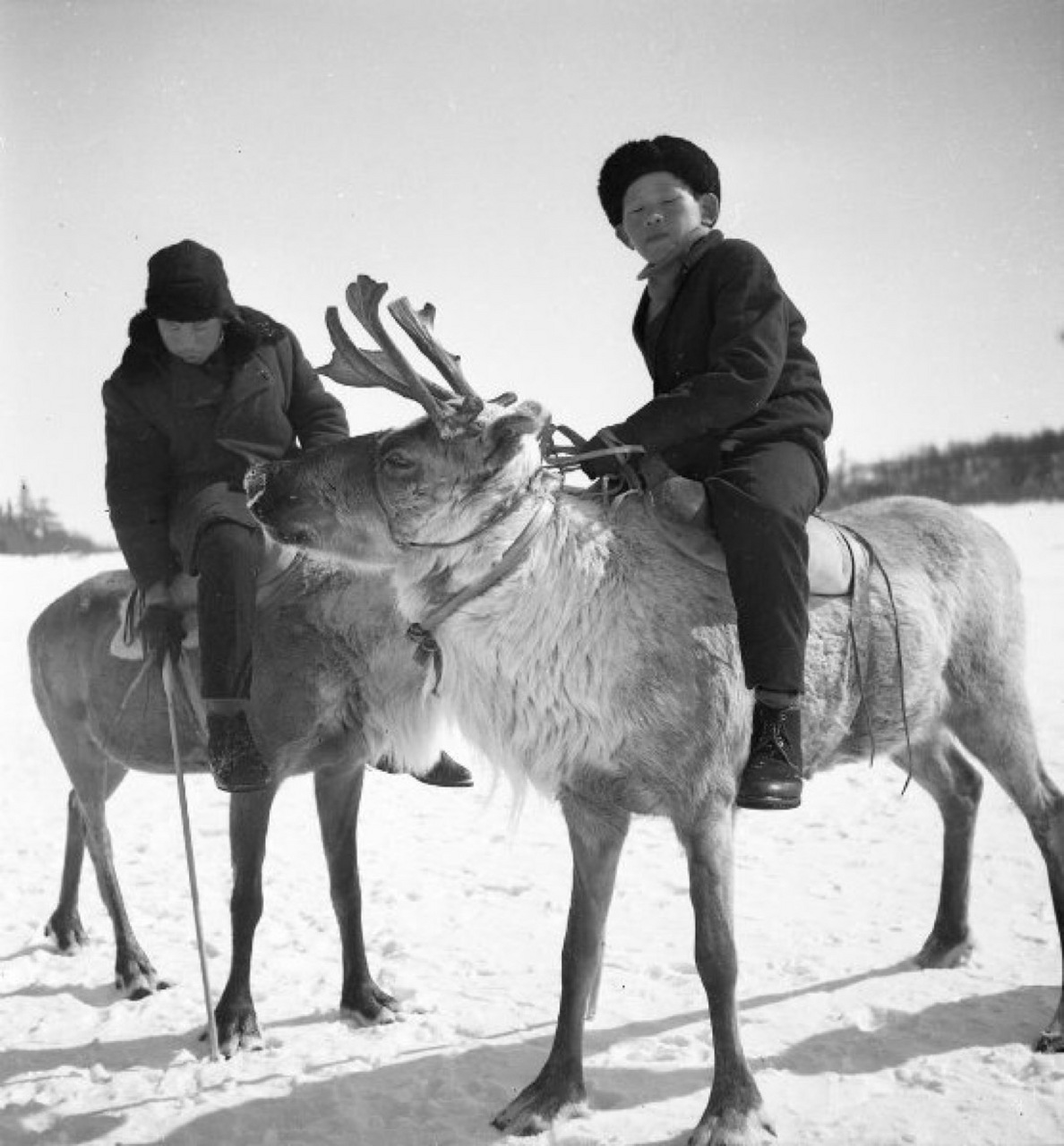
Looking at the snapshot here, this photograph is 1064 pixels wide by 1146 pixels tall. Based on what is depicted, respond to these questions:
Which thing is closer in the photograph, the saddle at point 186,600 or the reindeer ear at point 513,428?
the reindeer ear at point 513,428

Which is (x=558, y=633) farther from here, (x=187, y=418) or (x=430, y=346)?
(x=187, y=418)

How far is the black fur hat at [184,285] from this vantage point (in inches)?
184

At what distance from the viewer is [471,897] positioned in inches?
237

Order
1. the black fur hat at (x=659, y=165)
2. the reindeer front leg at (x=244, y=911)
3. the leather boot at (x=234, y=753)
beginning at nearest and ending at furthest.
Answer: the black fur hat at (x=659, y=165), the reindeer front leg at (x=244, y=911), the leather boot at (x=234, y=753)

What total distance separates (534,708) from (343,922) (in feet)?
6.28

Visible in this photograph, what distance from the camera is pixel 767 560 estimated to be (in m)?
3.39

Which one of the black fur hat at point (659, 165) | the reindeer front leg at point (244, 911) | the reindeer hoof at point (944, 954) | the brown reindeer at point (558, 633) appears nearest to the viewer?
the brown reindeer at point (558, 633)

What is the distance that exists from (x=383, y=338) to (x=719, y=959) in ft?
7.07

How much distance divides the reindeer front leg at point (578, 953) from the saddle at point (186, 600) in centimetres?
177

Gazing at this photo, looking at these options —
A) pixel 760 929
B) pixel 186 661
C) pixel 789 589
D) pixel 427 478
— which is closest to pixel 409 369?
pixel 427 478

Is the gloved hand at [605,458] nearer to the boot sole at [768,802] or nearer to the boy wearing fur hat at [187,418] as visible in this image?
the boot sole at [768,802]

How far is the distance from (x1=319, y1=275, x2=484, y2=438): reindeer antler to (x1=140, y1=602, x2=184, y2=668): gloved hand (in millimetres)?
1782

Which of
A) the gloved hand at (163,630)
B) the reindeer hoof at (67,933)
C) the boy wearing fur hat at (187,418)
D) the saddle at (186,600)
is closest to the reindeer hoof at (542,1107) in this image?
the boy wearing fur hat at (187,418)

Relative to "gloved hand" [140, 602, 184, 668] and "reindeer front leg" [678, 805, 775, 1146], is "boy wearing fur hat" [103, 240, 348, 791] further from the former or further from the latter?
"reindeer front leg" [678, 805, 775, 1146]
